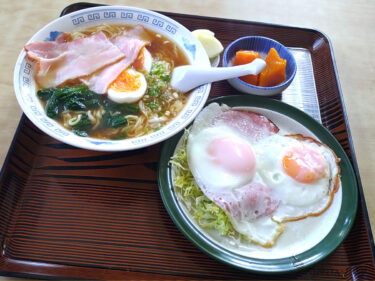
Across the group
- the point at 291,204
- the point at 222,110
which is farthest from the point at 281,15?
the point at 291,204

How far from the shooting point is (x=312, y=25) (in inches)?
103

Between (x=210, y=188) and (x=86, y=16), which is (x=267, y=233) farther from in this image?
(x=86, y=16)

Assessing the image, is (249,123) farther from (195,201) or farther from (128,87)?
(128,87)

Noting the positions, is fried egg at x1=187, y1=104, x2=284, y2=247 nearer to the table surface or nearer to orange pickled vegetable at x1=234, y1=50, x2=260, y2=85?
orange pickled vegetable at x1=234, y1=50, x2=260, y2=85

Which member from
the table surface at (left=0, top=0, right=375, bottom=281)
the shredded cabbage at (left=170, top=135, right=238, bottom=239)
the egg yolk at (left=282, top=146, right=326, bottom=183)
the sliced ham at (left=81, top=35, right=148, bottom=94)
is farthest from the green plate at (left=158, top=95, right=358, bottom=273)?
the sliced ham at (left=81, top=35, right=148, bottom=94)

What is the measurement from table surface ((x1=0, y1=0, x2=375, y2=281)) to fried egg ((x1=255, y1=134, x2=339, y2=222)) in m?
0.35

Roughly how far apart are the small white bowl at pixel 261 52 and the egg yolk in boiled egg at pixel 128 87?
0.58 metres

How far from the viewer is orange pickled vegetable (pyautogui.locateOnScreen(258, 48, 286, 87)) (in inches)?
73.2

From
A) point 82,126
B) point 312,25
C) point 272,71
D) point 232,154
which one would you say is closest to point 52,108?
point 82,126

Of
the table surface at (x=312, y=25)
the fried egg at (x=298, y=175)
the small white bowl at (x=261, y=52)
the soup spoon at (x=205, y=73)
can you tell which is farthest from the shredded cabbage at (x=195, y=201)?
the table surface at (x=312, y=25)

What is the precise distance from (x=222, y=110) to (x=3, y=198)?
127 cm

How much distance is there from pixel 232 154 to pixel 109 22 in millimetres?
1267

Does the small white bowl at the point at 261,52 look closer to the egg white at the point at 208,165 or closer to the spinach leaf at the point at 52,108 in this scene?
the egg white at the point at 208,165

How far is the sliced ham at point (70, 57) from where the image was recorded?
1.69 meters
